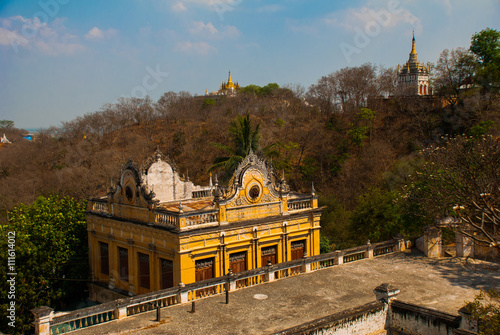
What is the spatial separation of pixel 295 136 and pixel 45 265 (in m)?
42.4

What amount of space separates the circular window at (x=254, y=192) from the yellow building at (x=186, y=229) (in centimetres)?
4

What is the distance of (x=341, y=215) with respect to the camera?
3491 cm

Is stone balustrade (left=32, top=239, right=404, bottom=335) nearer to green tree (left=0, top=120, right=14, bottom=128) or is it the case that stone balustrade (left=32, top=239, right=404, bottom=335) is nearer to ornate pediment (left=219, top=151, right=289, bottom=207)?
ornate pediment (left=219, top=151, right=289, bottom=207)

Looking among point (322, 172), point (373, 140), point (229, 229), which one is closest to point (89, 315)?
point (229, 229)

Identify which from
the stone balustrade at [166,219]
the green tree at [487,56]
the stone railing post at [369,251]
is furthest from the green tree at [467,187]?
the green tree at [487,56]

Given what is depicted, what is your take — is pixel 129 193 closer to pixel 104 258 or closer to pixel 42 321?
pixel 104 258

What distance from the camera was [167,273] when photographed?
19156mm

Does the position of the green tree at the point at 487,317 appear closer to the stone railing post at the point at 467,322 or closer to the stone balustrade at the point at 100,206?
the stone railing post at the point at 467,322

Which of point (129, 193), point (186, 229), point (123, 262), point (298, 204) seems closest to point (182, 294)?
point (186, 229)

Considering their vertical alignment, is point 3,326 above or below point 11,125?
below

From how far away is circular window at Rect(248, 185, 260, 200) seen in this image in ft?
67.6

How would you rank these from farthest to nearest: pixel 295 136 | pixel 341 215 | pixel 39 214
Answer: pixel 295 136 → pixel 341 215 → pixel 39 214

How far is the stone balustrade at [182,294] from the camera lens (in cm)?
1253

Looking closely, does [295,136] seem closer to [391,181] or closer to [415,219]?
[391,181]
